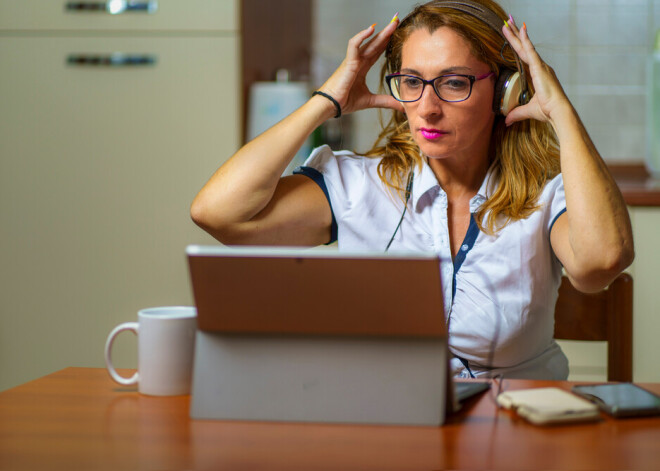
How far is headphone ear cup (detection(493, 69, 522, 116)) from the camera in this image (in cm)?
135

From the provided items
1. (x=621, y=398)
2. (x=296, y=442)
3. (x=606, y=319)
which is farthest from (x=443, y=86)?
(x=296, y=442)

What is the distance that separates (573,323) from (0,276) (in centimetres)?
172

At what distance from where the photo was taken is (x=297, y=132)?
1394 millimetres

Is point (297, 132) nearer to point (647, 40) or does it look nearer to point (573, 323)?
point (573, 323)

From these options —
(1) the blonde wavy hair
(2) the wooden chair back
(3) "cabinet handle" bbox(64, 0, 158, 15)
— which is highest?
(3) "cabinet handle" bbox(64, 0, 158, 15)

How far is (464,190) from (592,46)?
4.76ft

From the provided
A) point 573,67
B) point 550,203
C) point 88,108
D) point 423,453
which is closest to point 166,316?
point 423,453

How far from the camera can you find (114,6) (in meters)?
2.23

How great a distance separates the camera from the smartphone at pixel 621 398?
0.82m

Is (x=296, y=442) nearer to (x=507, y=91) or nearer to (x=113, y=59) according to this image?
(x=507, y=91)

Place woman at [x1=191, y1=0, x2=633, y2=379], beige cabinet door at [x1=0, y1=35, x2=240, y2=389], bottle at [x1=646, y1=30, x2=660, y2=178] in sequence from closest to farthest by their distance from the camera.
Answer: woman at [x1=191, y1=0, x2=633, y2=379]
beige cabinet door at [x1=0, y1=35, x2=240, y2=389]
bottle at [x1=646, y1=30, x2=660, y2=178]

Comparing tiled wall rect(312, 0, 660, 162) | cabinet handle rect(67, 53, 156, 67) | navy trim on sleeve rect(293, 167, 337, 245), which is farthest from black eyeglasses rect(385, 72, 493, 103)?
tiled wall rect(312, 0, 660, 162)

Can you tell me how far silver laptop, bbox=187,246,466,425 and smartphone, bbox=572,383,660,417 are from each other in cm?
17

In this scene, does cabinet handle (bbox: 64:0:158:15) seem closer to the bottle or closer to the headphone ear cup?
the headphone ear cup
